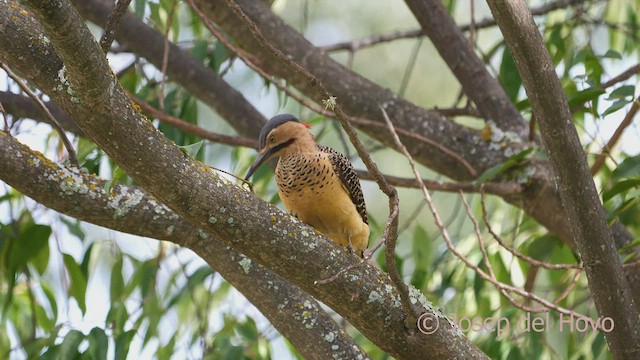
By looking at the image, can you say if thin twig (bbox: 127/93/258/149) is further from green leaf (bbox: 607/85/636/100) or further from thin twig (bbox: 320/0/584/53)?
green leaf (bbox: 607/85/636/100)

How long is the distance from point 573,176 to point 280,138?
1.42 meters

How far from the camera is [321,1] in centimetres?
901

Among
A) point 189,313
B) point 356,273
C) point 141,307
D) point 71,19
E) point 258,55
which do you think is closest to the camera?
point 71,19

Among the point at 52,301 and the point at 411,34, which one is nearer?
the point at 52,301

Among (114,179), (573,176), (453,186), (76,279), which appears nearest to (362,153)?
(114,179)

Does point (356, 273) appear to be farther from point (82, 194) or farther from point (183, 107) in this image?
point (183, 107)

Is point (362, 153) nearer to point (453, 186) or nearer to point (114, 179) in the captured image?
point (114, 179)

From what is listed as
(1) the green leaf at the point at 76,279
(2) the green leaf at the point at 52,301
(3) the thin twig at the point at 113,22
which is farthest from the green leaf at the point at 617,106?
(2) the green leaf at the point at 52,301

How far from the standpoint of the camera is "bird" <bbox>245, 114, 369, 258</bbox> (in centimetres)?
362

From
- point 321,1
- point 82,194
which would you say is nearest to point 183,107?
point 82,194

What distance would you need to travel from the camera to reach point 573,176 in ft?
8.79

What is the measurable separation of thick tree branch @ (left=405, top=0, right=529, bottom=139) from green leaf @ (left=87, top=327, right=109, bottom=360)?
206 centimetres

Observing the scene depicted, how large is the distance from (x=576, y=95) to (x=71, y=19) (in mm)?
1928

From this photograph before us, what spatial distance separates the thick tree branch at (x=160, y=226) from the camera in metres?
2.54
